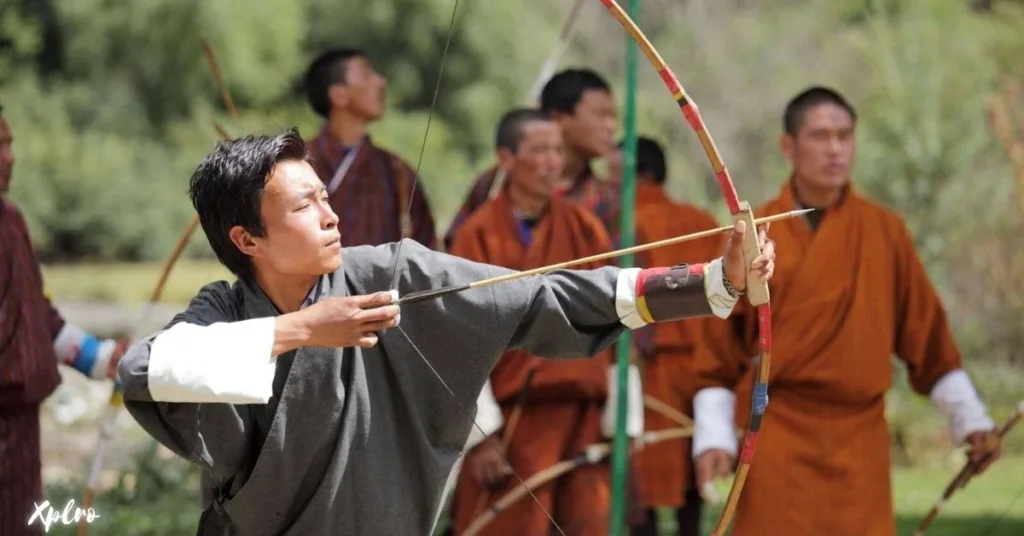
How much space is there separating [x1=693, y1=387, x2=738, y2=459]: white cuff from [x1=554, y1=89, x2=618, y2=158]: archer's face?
197 cm

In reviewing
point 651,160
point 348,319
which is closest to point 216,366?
point 348,319

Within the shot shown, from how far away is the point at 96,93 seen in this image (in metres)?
15.7

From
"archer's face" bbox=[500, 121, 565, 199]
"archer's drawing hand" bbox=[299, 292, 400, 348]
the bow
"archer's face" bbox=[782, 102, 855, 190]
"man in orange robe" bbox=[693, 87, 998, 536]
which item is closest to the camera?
"archer's drawing hand" bbox=[299, 292, 400, 348]

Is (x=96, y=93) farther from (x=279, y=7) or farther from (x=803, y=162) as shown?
(x=803, y=162)

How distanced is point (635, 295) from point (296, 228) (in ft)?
2.14

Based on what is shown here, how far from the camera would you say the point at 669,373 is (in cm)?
682

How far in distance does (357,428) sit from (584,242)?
2724 millimetres

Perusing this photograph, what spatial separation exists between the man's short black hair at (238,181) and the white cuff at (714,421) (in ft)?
6.08

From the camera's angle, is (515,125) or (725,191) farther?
(515,125)

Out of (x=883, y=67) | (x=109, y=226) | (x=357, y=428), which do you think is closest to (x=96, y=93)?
(x=109, y=226)

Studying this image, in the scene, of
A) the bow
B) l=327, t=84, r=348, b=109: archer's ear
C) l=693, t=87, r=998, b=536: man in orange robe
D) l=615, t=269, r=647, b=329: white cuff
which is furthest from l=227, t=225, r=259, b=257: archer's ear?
l=327, t=84, r=348, b=109: archer's ear

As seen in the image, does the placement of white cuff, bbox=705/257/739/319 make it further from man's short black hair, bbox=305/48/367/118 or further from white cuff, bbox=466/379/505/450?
man's short black hair, bbox=305/48/367/118

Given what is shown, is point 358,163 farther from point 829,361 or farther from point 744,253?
point 744,253

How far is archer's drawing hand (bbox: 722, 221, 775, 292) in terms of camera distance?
3105mm
